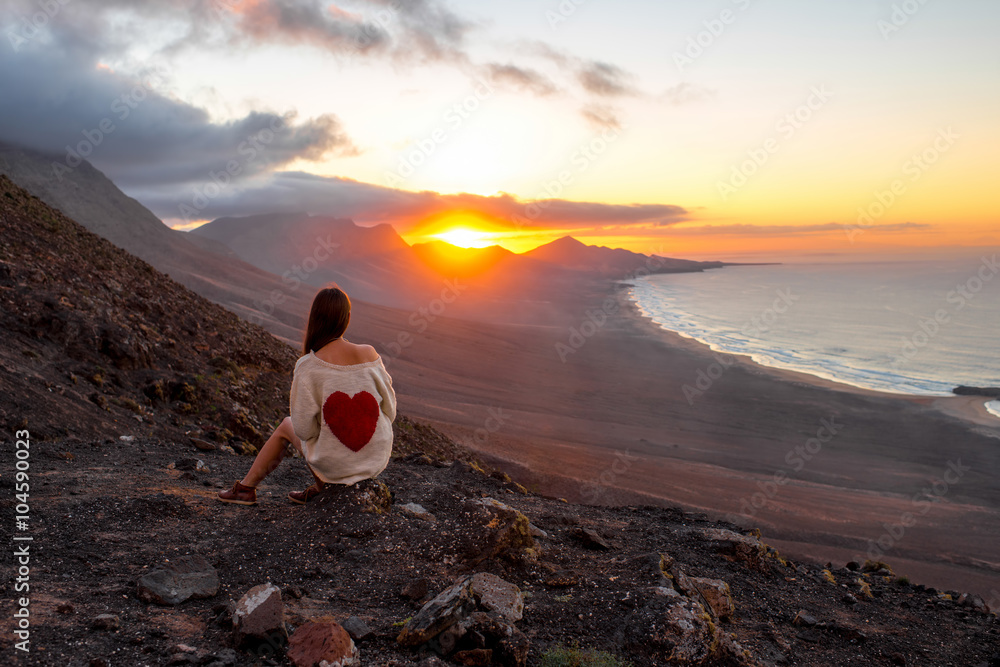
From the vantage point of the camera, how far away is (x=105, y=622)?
2852mm

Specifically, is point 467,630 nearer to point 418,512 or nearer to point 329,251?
point 418,512

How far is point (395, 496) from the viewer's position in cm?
529

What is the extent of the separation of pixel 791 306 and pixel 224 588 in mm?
69358

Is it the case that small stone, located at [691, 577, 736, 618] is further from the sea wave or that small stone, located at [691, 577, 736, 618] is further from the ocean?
the sea wave

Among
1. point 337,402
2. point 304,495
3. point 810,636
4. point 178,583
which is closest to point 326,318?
point 337,402

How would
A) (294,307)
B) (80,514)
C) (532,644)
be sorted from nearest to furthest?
(532,644), (80,514), (294,307)

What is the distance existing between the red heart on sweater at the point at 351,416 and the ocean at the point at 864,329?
89.9ft

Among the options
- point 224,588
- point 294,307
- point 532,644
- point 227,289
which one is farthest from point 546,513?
point 227,289

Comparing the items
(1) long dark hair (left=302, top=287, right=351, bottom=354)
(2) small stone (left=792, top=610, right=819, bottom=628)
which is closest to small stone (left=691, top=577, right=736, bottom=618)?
(2) small stone (left=792, top=610, right=819, bottom=628)

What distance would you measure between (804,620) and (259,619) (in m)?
3.68

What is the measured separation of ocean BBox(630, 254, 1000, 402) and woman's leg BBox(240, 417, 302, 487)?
90.9 ft

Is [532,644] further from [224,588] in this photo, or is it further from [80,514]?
[80,514]

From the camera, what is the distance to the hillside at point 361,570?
299cm

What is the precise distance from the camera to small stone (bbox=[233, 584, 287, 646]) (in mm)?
2834
